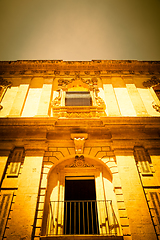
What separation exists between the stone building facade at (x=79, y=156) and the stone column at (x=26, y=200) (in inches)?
1.0

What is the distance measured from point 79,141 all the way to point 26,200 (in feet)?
8.56

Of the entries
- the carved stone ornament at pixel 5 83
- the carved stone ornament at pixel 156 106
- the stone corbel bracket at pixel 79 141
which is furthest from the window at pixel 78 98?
the carved stone ornament at pixel 5 83

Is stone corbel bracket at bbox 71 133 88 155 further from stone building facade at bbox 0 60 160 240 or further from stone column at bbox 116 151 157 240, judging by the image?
stone column at bbox 116 151 157 240

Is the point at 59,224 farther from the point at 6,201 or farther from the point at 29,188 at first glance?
the point at 6,201

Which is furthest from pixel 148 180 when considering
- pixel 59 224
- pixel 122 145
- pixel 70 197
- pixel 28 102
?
pixel 28 102

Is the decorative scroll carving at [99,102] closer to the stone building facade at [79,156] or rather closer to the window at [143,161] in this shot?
the stone building facade at [79,156]

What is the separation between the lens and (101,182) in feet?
19.6

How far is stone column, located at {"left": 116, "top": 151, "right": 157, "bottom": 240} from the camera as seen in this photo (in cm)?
454

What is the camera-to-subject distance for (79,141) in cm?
657

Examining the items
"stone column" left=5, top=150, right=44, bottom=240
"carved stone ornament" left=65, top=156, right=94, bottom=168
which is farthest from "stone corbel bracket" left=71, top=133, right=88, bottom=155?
"stone column" left=5, top=150, right=44, bottom=240

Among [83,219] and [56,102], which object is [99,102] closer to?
[56,102]

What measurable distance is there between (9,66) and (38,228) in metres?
8.92

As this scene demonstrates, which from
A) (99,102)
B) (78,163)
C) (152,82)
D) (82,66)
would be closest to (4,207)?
(78,163)

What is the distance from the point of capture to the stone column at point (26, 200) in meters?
4.52
